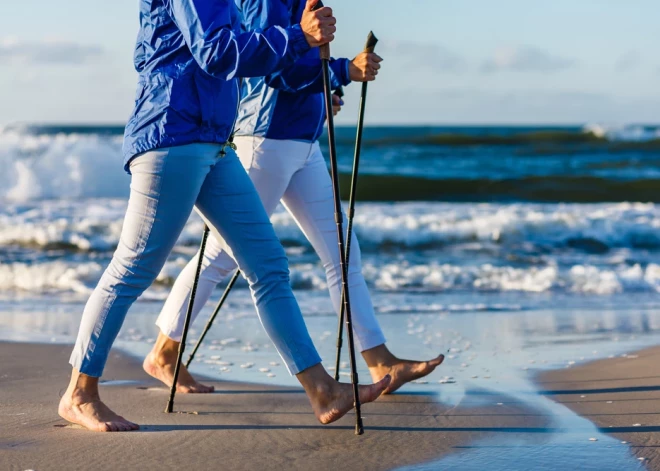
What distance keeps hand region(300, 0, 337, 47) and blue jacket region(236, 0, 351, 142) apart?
2.42ft

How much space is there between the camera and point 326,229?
404 cm

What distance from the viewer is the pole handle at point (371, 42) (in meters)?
3.56

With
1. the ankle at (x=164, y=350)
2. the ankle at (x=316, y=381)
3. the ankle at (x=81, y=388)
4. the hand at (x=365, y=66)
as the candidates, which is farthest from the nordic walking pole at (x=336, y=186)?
the ankle at (x=164, y=350)

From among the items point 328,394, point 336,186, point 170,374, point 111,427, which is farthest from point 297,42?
point 170,374

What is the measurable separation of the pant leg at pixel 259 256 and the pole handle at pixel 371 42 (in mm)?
732

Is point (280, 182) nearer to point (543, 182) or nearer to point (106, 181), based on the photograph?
point (106, 181)

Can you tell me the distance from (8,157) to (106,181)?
2486 millimetres

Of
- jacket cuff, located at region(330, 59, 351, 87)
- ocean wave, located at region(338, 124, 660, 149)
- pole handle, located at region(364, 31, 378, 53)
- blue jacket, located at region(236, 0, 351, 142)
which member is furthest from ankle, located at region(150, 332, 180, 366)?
ocean wave, located at region(338, 124, 660, 149)

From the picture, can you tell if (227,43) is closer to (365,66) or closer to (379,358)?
(365,66)

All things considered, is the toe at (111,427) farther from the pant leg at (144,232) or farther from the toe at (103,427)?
the pant leg at (144,232)

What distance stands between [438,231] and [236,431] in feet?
26.1

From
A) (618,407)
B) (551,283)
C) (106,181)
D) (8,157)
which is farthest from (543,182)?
(618,407)

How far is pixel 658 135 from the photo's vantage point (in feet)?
111

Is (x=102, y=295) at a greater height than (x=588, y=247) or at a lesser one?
greater
